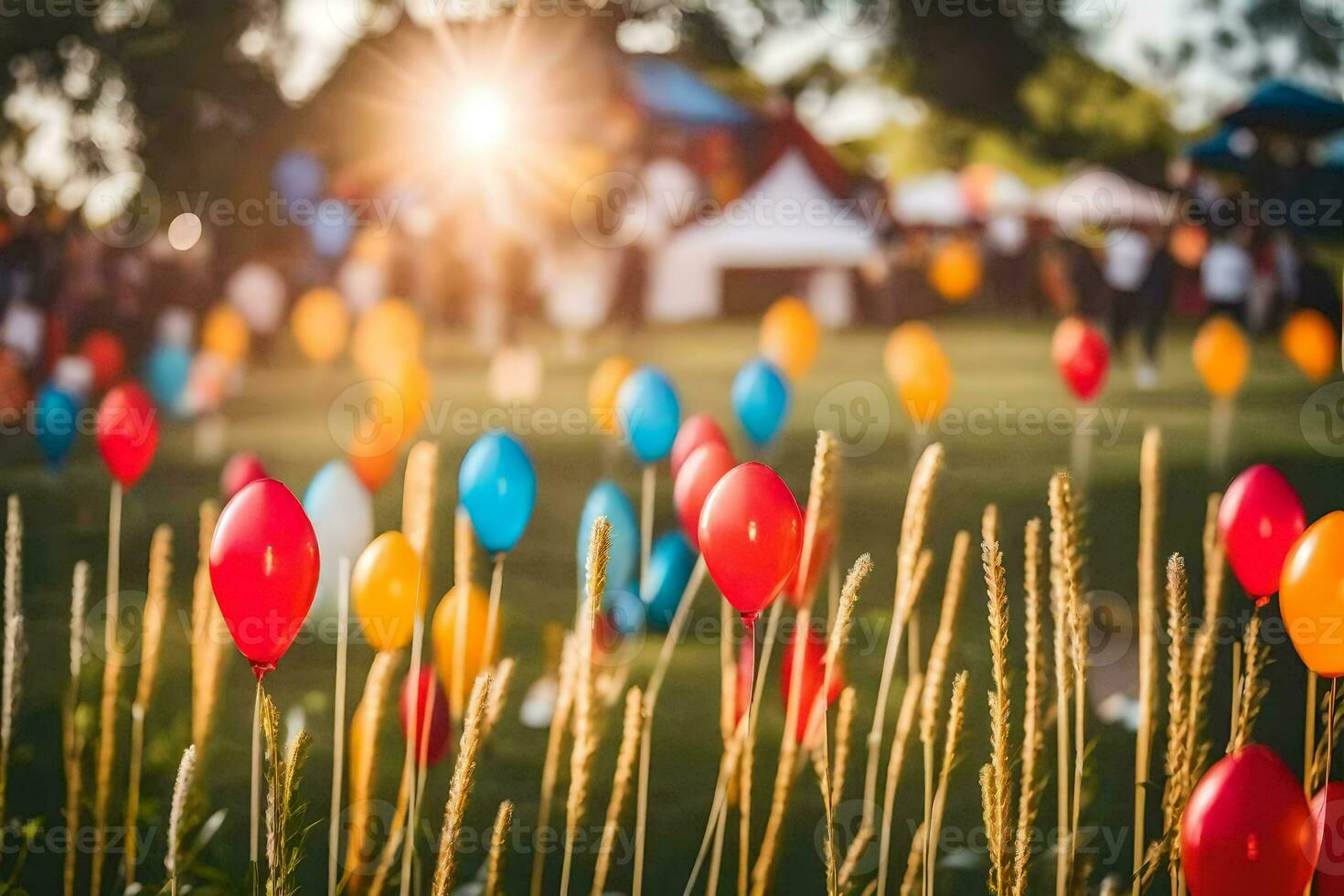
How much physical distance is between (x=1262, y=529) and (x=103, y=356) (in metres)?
9.79

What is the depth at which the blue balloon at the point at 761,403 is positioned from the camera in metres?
5.09

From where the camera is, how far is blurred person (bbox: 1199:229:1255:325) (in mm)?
14070

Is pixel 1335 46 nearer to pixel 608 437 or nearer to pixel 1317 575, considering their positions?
Result: pixel 608 437

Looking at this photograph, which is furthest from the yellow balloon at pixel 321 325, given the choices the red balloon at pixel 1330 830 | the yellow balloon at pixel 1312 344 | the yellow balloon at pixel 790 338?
the red balloon at pixel 1330 830

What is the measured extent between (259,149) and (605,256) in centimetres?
440

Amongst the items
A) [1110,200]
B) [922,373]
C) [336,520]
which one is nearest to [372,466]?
[336,520]

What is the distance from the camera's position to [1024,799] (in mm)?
1479

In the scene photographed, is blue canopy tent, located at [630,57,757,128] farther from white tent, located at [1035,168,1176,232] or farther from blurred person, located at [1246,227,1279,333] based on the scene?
blurred person, located at [1246,227,1279,333]

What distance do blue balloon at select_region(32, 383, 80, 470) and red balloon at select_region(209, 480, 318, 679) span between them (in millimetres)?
3725

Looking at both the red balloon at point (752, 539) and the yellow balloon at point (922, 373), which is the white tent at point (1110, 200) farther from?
the red balloon at point (752, 539)

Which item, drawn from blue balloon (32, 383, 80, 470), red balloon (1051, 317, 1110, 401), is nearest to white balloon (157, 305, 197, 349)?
blue balloon (32, 383, 80, 470)

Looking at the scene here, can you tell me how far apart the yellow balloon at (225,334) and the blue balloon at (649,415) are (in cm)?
648

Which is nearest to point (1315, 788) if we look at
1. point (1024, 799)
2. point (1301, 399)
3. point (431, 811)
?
point (1024, 799)

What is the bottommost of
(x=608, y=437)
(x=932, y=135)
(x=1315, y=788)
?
(x=1315, y=788)
